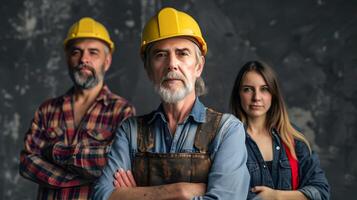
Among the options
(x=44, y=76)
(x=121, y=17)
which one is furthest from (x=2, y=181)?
(x=121, y=17)

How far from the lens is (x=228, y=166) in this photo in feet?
8.32

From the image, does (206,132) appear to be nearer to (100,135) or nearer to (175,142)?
(175,142)

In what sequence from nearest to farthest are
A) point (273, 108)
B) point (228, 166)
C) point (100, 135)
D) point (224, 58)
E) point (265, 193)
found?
point (228, 166) → point (265, 193) → point (273, 108) → point (100, 135) → point (224, 58)

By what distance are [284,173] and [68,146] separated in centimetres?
161

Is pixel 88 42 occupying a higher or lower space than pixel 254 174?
higher

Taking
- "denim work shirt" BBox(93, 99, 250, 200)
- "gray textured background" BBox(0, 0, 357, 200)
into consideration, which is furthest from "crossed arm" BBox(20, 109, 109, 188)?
"gray textured background" BBox(0, 0, 357, 200)

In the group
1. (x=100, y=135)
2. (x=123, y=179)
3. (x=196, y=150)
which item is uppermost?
(x=100, y=135)

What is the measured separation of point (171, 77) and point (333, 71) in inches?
127

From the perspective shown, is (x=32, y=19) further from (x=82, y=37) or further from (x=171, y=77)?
(x=171, y=77)

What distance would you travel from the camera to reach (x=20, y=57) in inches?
241

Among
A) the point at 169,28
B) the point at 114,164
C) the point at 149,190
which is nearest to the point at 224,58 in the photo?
the point at 169,28

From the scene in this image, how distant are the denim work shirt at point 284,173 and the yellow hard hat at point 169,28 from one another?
34.1 inches

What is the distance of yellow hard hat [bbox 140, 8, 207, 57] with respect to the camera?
2766mm

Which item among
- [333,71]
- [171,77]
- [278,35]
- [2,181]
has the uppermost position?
[278,35]
